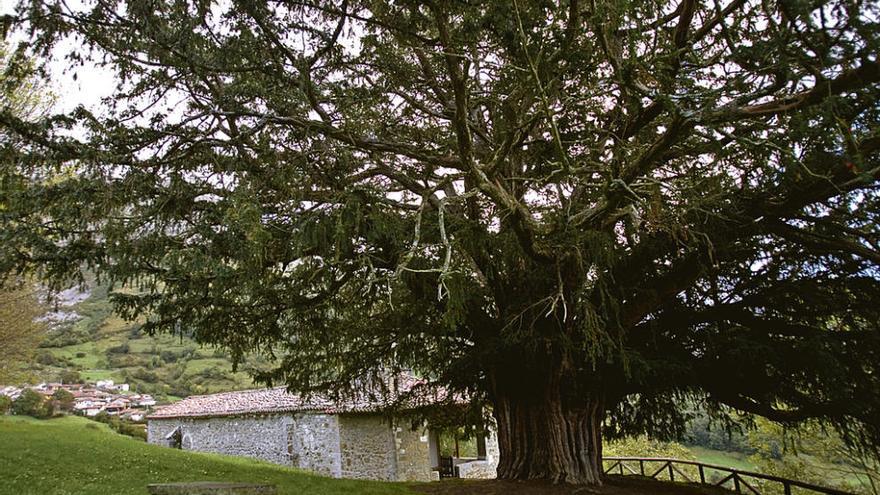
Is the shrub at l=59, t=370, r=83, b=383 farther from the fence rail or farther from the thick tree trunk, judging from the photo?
the thick tree trunk

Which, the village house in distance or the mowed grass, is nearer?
the mowed grass

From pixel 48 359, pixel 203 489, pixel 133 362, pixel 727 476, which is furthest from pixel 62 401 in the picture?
pixel 727 476

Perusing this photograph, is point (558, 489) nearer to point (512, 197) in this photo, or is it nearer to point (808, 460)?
point (512, 197)

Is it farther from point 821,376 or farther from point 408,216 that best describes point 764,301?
point 408,216

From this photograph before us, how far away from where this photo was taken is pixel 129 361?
47469 mm

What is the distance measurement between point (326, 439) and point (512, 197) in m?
12.3

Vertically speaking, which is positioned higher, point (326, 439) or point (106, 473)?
point (106, 473)

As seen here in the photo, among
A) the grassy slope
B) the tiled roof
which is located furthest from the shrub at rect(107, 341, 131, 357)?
the tiled roof

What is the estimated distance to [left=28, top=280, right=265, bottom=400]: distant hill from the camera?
4109cm

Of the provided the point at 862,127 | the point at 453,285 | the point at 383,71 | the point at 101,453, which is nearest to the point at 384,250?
the point at 453,285

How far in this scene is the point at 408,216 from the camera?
23.4 feet

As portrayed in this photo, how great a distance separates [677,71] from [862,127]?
1.58m

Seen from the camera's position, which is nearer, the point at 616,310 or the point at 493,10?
the point at 493,10

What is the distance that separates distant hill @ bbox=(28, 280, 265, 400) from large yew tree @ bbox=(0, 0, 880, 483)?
32.9m
